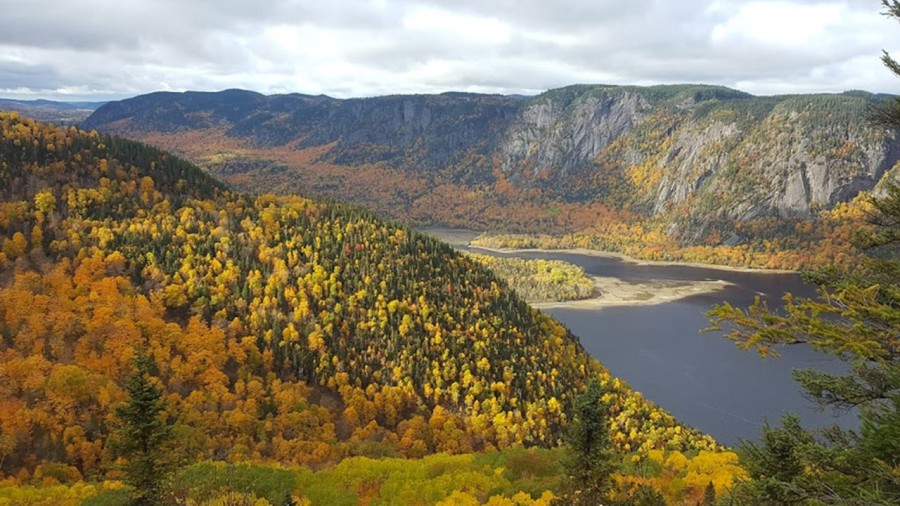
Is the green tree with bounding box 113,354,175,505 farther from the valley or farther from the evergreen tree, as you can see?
the evergreen tree

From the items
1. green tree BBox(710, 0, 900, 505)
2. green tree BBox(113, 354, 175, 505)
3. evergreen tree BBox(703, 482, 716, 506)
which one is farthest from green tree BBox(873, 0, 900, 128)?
green tree BBox(113, 354, 175, 505)

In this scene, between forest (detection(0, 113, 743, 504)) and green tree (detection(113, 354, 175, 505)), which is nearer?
green tree (detection(113, 354, 175, 505))

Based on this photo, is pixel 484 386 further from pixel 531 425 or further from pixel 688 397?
pixel 688 397

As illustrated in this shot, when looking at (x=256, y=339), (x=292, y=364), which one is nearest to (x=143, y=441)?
(x=292, y=364)

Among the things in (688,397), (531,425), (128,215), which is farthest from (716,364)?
(128,215)

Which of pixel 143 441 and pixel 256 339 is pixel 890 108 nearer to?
pixel 143 441

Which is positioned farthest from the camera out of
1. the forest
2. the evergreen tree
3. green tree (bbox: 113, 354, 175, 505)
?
the forest
